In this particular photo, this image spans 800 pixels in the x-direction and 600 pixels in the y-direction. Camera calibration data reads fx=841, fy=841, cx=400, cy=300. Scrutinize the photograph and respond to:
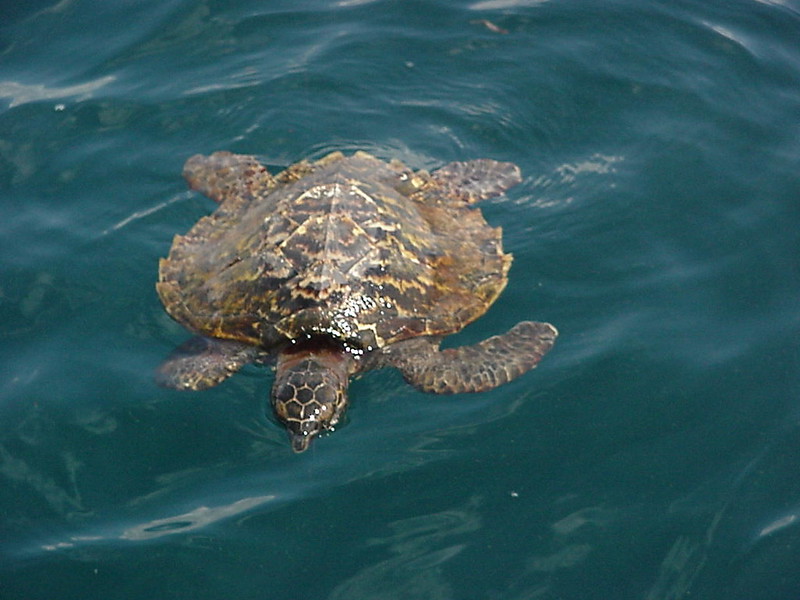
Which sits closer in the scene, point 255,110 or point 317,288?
point 317,288

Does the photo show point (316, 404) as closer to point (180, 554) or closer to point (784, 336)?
point (180, 554)

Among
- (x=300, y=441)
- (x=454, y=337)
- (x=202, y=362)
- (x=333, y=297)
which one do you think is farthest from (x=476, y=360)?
(x=202, y=362)

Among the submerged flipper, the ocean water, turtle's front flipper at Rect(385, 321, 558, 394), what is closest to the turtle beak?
the ocean water

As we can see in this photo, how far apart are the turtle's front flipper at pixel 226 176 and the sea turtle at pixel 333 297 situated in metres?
0.47

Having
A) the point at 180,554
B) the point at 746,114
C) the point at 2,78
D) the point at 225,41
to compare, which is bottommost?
the point at 180,554

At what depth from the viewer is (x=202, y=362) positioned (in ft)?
21.1

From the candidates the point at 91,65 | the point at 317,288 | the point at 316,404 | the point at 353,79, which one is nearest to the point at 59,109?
the point at 91,65

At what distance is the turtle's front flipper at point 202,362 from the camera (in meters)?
6.31

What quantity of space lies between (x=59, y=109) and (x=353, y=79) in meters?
3.26

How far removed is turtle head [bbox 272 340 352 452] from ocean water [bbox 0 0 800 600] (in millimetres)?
189

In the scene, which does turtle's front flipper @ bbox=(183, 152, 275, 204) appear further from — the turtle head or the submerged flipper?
the turtle head

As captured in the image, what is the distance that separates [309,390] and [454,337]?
1.49m

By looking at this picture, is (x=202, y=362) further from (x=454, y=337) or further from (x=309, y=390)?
(x=454, y=337)

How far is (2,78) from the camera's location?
978 cm
